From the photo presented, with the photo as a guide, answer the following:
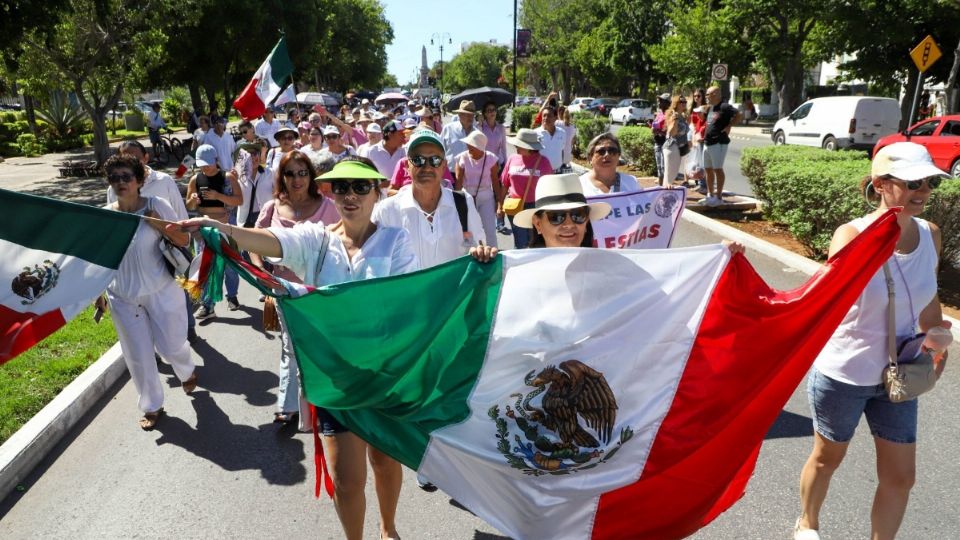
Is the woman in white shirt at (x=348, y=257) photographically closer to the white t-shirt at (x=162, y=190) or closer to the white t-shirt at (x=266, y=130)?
the white t-shirt at (x=162, y=190)

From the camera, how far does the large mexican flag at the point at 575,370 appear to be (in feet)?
9.90

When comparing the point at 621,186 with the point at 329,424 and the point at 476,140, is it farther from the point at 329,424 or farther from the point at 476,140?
the point at 329,424

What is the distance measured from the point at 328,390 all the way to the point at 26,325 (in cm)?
155

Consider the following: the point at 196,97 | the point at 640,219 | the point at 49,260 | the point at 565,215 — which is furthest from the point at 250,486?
the point at 196,97

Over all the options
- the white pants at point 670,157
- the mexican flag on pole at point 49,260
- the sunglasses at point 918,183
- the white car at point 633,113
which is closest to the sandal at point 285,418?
the mexican flag on pole at point 49,260

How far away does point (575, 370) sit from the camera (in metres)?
3.00

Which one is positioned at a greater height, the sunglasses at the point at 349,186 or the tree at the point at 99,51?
the tree at the point at 99,51

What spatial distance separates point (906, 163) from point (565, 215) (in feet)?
4.83

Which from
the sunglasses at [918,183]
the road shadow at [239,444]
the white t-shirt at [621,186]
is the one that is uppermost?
the sunglasses at [918,183]

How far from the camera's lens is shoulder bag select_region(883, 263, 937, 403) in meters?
2.92

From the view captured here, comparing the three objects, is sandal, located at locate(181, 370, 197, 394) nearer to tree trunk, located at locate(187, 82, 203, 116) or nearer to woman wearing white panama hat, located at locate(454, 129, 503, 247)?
woman wearing white panama hat, located at locate(454, 129, 503, 247)

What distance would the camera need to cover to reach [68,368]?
580cm

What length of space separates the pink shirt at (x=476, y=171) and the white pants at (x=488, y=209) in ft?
0.35

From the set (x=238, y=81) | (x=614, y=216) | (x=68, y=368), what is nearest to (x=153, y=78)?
(x=238, y=81)
